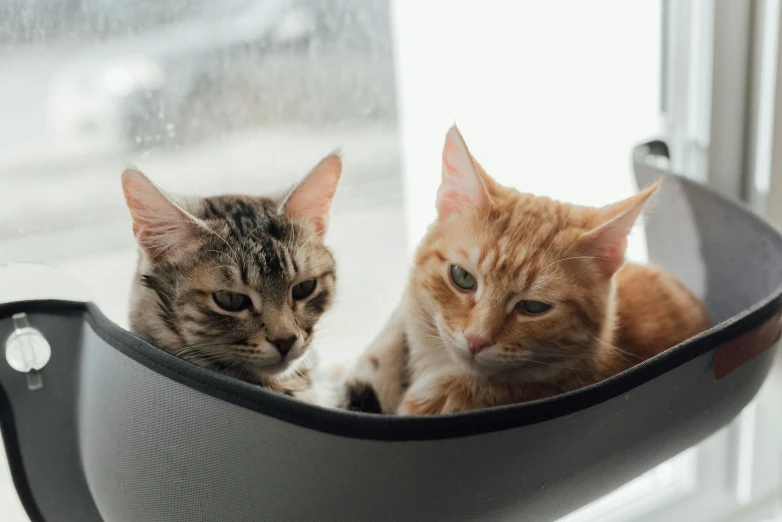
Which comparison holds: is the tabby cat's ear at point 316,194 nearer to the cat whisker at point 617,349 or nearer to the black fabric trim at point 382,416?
the black fabric trim at point 382,416

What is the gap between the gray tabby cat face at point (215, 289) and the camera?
0.75 meters

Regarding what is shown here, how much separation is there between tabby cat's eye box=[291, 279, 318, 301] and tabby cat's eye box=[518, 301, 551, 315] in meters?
0.24

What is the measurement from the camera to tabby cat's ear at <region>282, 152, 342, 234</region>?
82 centimetres

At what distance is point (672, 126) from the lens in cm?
139

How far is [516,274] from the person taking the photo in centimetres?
77

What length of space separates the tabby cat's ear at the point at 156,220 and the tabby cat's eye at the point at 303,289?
0.13 meters

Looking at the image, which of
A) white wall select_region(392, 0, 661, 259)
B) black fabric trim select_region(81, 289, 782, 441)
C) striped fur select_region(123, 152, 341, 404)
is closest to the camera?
black fabric trim select_region(81, 289, 782, 441)

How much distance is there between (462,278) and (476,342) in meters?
0.08

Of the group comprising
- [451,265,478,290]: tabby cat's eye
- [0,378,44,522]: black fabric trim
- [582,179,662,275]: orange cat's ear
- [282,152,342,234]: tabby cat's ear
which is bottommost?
[0,378,44,522]: black fabric trim

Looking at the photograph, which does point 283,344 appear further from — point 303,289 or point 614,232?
point 614,232

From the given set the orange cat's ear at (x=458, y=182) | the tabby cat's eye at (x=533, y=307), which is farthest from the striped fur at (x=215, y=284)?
the tabby cat's eye at (x=533, y=307)

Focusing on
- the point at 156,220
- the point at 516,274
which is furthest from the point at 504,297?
the point at 156,220

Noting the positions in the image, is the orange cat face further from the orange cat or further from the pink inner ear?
the pink inner ear

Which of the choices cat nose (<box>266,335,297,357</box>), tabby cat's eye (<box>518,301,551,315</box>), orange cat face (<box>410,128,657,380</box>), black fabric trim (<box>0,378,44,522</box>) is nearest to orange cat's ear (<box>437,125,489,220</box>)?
orange cat face (<box>410,128,657,380</box>)
